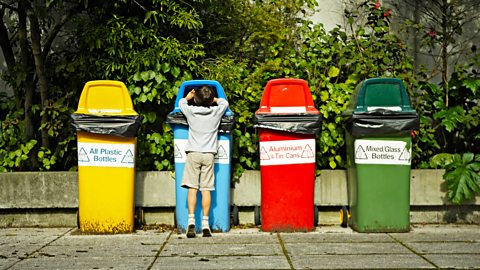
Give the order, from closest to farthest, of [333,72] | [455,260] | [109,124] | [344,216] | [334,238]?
1. [455,260]
2. [334,238]
3. [109,124]
4. [344,216]
5. [333,72]

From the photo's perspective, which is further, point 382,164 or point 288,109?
point 288,109

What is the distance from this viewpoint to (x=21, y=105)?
8594mm

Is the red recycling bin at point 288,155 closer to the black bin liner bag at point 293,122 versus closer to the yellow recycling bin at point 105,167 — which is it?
the black bin liner bag at point 293,122

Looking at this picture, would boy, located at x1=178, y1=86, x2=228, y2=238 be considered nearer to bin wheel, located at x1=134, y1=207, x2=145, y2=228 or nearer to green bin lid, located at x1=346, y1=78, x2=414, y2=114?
bin wheel, located at x1=134, y1=207, x2=145, y2=228

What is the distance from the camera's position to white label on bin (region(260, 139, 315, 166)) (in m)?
7.20

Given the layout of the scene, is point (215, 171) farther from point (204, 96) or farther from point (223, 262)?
point (223, 262)

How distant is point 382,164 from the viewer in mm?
7141

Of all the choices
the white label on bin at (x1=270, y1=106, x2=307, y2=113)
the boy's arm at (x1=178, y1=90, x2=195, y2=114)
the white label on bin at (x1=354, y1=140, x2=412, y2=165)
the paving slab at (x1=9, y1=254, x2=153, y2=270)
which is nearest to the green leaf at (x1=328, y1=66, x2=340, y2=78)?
the white label on bin at (x1=270, y1=106, x2=307, y2=113)

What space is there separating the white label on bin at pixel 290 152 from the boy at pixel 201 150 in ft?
1.94

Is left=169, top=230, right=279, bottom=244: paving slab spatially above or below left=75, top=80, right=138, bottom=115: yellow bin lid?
below

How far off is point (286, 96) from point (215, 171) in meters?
1.08

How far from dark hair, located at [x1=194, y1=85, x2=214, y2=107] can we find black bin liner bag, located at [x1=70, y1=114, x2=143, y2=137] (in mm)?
658

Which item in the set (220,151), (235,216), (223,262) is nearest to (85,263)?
(223,262)

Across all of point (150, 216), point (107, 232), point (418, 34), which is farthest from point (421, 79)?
point (107, 232)
